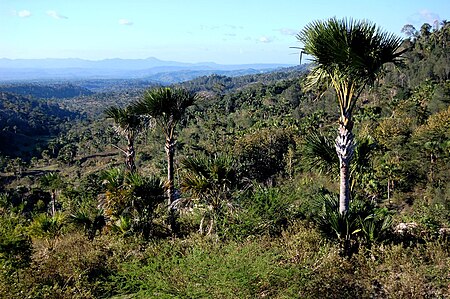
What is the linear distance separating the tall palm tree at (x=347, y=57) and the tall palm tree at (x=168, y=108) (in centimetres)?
438

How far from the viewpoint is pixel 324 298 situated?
5016 millimetres

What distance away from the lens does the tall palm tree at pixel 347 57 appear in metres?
6.33

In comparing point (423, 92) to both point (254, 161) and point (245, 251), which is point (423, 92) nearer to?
point (254, 161)

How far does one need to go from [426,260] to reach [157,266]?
4.11 m

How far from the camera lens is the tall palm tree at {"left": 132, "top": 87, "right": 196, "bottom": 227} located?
1014 centimetres

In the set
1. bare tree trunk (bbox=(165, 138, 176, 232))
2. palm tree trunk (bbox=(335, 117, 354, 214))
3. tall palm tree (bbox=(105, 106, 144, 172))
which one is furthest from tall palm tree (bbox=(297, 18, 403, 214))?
tall palm tree (bbox=(105, 106, 144, 172))

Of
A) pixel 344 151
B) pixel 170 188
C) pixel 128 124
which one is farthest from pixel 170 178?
pixel 344 151

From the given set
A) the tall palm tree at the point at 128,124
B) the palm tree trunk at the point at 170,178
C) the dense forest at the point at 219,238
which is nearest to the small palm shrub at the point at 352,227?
the dense forest at the point at 219,238

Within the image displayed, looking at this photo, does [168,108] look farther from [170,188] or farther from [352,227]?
[352,227]

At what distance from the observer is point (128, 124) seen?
13.8 meters

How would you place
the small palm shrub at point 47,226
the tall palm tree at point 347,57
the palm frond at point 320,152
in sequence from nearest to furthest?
the tall palm tree at point 347,57, the palm frond at point 320,152, the small palm shrub at point 47,226

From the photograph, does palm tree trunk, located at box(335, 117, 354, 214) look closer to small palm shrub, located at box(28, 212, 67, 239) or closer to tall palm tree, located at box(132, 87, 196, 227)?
tall palm tree, located at box(132, 87, 196, 227)

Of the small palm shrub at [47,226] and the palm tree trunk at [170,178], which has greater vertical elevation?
the palm tree trunk at [170,178]

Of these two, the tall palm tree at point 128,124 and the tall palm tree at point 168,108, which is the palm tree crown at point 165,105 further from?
the tall palm tree at point 128,124
